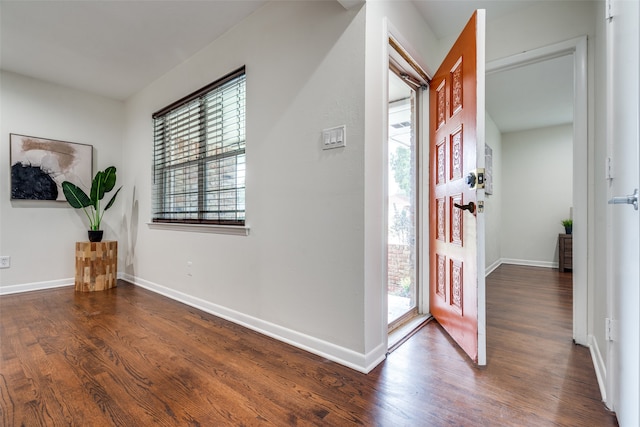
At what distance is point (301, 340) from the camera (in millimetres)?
1934

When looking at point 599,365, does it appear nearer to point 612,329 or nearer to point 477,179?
point 612,329

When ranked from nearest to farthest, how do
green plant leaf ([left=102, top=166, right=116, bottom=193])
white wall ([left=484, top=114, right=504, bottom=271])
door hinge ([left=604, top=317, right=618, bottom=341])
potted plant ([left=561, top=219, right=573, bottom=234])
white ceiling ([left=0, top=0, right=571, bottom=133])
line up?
door hinge ([left=604, top=317, right=618, bottom=341])
white ceiling ([left=0, top=0, right=571, bottom=133])
green plant leaf ([left=102, top=166, right=116, bottom=193])
white wall ([left=484, top=114, right=504, bottom=271])
potted plant ([left=561, top=219, right=573, bottom=234])

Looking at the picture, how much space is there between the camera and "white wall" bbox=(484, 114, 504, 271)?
4.56 metres

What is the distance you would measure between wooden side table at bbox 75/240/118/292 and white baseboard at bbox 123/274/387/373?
130cm

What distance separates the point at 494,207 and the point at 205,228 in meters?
4.66

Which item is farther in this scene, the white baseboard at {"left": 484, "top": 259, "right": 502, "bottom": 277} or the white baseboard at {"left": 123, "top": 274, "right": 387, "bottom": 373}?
the white baseboard at {"left": 484, "top": 259, "right": 502, "bottom": 277}

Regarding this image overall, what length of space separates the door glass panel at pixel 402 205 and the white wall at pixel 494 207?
1.77 meters

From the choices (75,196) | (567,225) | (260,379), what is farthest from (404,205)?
(75,196)

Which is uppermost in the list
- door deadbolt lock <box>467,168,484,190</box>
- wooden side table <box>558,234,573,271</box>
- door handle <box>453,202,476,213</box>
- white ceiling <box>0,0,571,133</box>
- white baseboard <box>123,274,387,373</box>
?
white ceiling <box>0,0,571,133</box>

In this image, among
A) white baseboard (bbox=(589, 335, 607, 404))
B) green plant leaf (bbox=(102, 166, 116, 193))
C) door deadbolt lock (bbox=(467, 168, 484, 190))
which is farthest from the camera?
green plant leaf (bbox=(102, 166, 116, 193))

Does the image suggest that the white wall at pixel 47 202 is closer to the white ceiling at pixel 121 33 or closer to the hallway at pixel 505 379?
the white ceiling at pixel 121 33

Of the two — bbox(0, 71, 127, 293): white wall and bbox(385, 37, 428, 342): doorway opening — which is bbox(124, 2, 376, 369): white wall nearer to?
bbox(385, 37, 428, 342): doorway opening

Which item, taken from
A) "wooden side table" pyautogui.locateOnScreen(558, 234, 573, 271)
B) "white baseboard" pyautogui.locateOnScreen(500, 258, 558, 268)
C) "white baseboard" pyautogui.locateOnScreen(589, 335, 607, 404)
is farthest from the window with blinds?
"white baseboard" pyautogui.locateOnScreen(500, 258, 558, 268)

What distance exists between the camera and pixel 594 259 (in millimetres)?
1888
